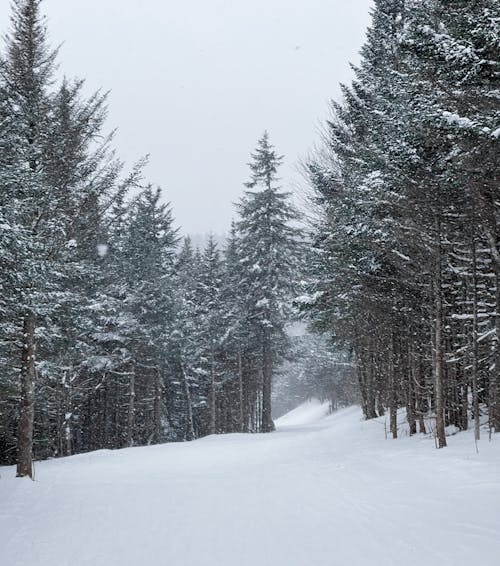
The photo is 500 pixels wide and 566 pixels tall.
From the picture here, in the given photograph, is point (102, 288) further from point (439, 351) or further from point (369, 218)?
point (439, 351)

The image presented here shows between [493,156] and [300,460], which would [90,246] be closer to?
[300,460]

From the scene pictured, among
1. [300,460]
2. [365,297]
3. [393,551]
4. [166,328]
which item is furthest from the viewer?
[166,328]

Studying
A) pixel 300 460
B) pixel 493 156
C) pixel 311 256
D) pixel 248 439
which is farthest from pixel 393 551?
pixel 248 439

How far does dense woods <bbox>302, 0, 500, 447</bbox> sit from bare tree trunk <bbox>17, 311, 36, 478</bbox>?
8967mm

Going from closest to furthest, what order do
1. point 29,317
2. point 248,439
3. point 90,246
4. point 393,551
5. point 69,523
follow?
1. point 393,551
2. point 69,523
3. point 29,317
4. point 90,246
5. point 248,439

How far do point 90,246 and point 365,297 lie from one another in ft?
27.1

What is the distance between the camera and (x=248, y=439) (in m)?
22.3

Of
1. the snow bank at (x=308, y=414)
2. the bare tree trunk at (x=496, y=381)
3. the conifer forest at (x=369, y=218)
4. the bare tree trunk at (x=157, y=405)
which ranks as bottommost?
the snow bank at (x=308, y=414)

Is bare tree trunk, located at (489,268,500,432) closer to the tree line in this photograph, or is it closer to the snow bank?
the tree line

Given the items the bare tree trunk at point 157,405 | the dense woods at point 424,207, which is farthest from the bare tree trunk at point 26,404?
the bare tree trunk at point 157,405

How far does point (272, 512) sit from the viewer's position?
7.21m

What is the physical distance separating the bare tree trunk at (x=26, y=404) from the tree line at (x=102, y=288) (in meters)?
0.03

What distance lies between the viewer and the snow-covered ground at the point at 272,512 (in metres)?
5.29

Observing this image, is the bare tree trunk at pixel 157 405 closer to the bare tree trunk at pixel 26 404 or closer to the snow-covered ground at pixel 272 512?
the snow-covered ground at pixel 272 512
